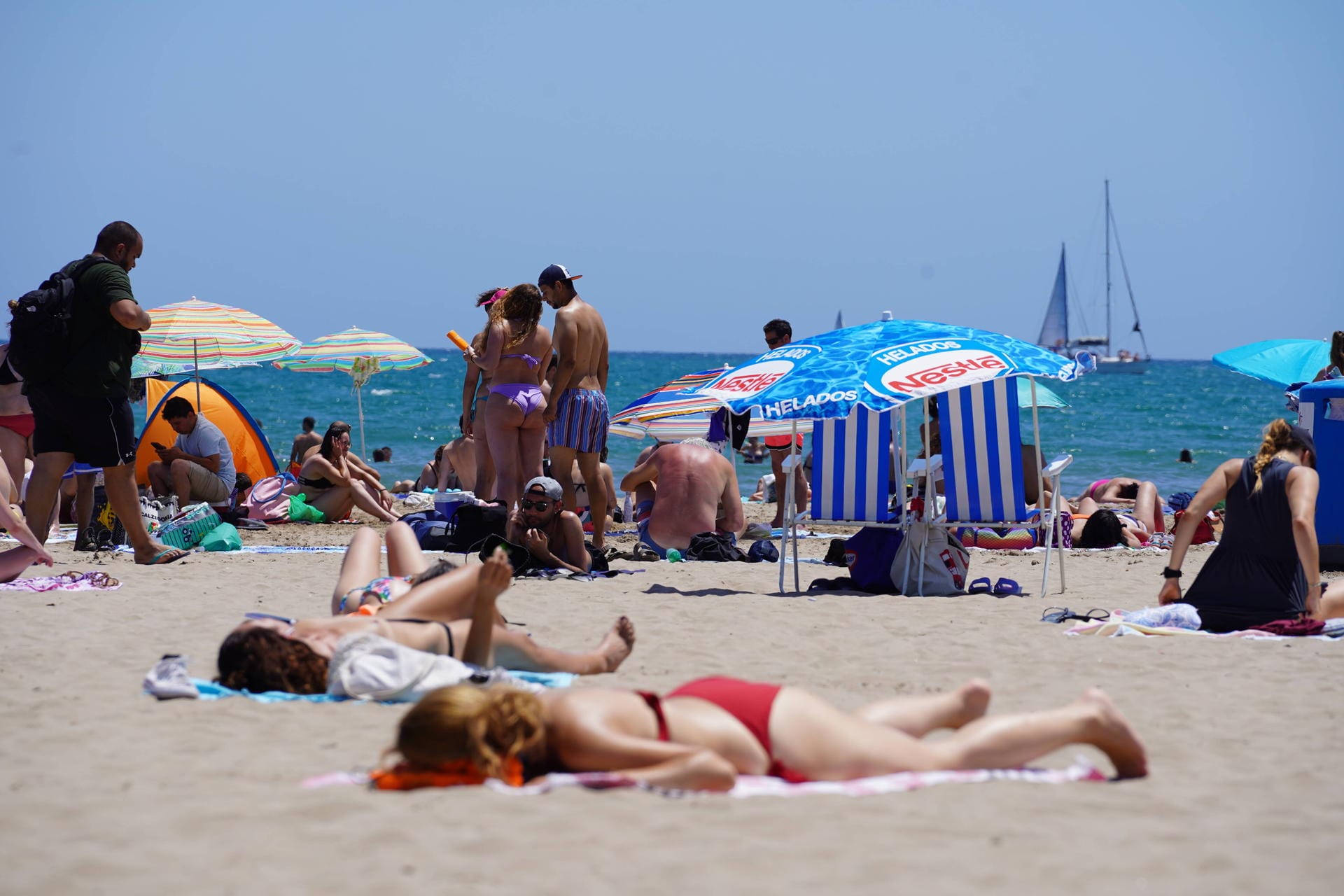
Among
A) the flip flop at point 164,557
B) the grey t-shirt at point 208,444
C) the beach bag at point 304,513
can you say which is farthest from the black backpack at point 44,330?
the beach bag at point 304,513

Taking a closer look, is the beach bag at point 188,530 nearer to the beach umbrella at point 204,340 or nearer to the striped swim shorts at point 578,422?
the striped swim shorts at point 578,422

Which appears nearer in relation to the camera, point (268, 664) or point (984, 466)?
point (268, 664)

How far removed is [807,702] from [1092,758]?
2.88 feet

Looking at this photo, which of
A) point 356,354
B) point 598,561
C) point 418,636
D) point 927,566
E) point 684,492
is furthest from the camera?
point 356,354

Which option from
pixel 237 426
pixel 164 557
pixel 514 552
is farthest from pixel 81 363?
pixel 237 426

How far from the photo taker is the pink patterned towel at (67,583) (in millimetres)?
5867

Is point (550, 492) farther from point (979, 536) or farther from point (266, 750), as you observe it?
point (979, 536)

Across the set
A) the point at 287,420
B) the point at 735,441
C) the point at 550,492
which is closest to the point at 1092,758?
the point at 550,492

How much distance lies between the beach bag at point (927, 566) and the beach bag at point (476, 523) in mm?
2232

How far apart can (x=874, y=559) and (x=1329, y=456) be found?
2848 millimetres

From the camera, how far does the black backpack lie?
610cm

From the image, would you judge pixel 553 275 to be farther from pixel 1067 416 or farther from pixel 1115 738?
pixel 1067 416

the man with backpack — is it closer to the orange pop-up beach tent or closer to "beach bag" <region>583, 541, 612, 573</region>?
"beach bag" <region>583, 541, 612, 573</region>

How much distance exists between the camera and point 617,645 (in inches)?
167
